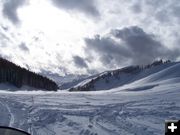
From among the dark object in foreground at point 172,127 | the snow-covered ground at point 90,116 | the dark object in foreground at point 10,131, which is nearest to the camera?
the dark object in foreground at point 172,127

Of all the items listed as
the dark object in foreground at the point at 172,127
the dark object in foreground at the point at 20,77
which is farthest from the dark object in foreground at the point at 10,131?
the dark object in foreground at the point at 20,77

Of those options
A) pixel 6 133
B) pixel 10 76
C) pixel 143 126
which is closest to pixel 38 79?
pixel 10 76

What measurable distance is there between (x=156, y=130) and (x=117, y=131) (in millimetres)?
1915

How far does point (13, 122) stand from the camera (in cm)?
2075

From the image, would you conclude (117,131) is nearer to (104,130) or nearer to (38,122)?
(104,130)

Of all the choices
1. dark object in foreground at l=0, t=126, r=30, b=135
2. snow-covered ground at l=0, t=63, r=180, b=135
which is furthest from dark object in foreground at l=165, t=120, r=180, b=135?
snow-covered ground at l=0, t=63, r=180, b=135

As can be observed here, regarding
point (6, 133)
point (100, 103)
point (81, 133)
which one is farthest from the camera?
point (100, 103)

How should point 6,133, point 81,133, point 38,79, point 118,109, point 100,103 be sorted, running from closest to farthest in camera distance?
point 6,133 → point 81,133 → point 118,109 → point 100,103 → point 38,79

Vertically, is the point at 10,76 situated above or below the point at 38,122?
above

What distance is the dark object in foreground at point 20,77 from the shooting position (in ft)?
367

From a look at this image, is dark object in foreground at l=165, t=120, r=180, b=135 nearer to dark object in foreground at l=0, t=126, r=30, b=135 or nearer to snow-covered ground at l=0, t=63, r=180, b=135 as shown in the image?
dark object in foreground at l=0, t=126, r=30, b=135

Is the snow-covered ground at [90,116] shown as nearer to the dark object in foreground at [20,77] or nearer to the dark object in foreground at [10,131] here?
the dark object in foreground at [10,131]

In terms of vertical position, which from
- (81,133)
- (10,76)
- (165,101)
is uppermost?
(10,76)

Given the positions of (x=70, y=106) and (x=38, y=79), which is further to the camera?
(x=38, y=79)
